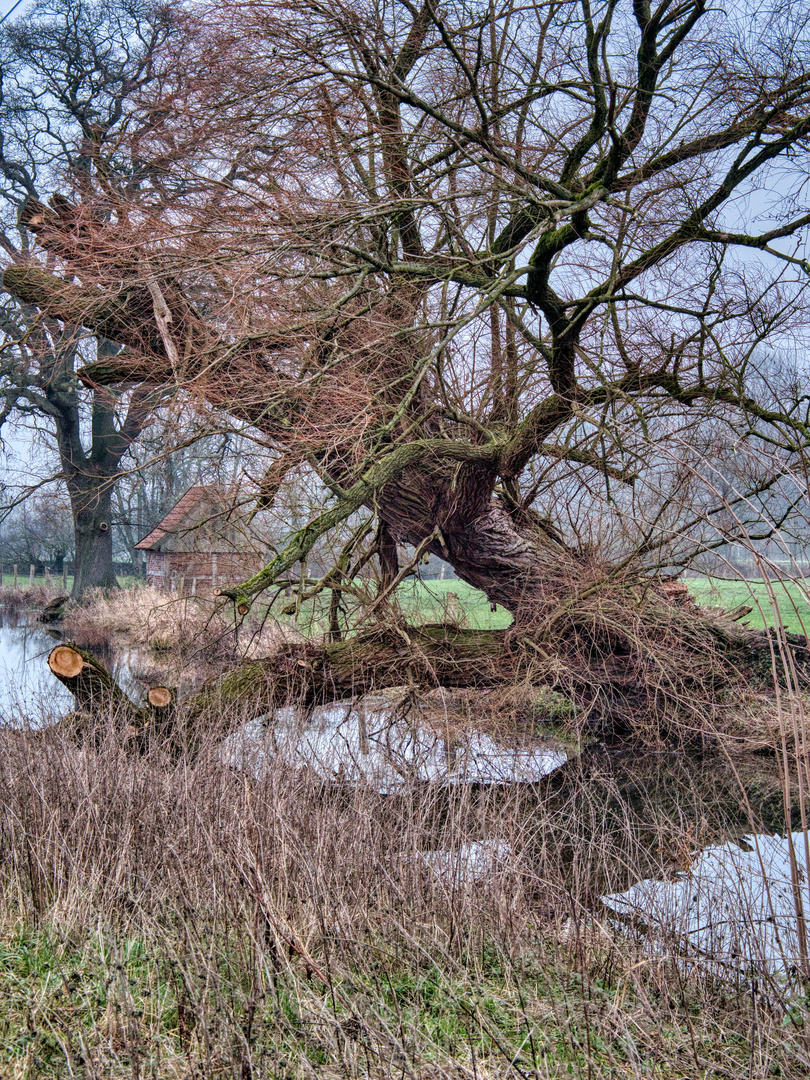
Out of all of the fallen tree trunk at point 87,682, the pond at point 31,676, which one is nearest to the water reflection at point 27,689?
the pond at point 31,676

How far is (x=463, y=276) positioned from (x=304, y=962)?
5169 mm

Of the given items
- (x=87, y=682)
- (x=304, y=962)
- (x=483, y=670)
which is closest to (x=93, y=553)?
(x=87, y=682)

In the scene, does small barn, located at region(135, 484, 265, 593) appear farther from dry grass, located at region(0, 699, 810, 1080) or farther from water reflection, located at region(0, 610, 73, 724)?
dry grass, located at region(0, 699, 810, 1080)

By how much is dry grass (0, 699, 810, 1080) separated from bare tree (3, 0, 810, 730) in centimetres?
220

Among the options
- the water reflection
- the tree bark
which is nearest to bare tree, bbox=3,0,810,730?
the water reflection

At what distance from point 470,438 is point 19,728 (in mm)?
4376

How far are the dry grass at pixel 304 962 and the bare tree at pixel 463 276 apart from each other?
7.23ft

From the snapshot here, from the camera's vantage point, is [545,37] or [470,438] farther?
[470,438]

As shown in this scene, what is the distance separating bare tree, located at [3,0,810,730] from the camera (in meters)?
5.37

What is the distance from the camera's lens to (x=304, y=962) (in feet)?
10.1

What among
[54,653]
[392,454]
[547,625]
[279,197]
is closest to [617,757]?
[547,625]

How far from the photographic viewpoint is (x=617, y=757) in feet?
28.8

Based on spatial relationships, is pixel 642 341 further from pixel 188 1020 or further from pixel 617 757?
pixel 188 1020

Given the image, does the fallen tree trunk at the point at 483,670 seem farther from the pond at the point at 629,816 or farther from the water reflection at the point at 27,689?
the water reflection at the point at 27,689
